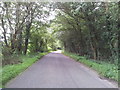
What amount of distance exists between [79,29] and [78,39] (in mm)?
3205

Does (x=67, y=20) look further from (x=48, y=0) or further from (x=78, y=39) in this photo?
(x=48, y=0)

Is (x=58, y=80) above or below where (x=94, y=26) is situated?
below

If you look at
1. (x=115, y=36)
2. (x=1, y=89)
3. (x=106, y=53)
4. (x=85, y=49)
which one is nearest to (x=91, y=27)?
(x=106, y=53)

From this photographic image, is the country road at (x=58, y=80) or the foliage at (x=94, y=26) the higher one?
the foliage at (x=94, y=26)

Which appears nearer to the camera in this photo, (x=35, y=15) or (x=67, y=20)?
(x=35, y=15)

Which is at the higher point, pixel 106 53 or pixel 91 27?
pixel 91 27

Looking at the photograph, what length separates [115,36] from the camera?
11.5 meters

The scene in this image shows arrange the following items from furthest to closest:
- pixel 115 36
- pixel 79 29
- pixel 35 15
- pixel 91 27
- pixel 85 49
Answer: pixel 85 49 → pixel 79 29 → pixel 35 15 → pixel 91 27 → pixel 115 36

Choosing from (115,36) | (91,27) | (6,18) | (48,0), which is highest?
(48,0)

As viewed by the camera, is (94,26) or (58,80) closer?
(58,80)

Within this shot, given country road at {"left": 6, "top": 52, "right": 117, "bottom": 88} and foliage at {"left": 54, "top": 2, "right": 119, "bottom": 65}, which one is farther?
foliage at {"left": 54, "top": 2, "right": 119, "bottom": 65}

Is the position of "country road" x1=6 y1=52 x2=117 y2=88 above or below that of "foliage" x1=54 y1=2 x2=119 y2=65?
below

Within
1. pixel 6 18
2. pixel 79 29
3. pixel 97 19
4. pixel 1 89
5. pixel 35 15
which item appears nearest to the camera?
pixel 1 89

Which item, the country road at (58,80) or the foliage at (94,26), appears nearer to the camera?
the country road at (58,80)
